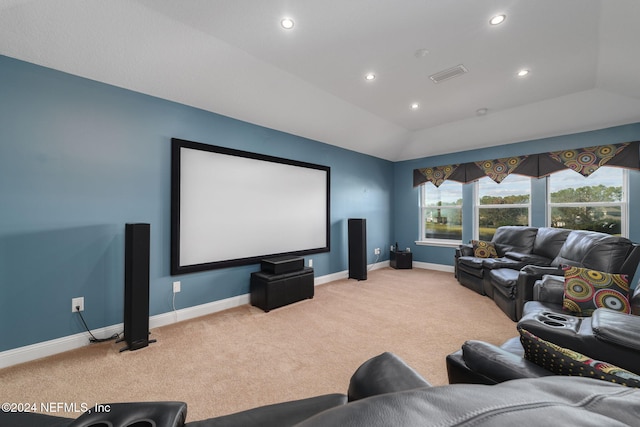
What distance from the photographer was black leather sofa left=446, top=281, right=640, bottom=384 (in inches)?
37.8

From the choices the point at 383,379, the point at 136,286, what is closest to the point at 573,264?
the point at 383,379

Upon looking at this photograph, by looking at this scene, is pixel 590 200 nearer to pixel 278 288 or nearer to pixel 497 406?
pixel 278 288

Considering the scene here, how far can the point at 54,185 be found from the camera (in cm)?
226

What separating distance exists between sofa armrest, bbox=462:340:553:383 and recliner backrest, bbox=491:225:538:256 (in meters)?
3.88

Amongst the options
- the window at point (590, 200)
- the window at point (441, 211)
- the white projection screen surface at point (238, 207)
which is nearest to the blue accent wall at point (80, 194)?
the white projection screen surface at point (238, 207)

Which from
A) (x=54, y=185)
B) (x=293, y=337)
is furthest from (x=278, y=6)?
(x=293, y=337)

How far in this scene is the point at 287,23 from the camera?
220 centimetres

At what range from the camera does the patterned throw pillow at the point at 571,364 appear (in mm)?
724

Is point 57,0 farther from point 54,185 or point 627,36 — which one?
point 627,36

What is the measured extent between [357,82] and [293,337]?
314 cm

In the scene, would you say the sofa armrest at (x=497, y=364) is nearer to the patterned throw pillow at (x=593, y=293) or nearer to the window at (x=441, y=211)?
the patterned throw pillow at (x=593, y=293)

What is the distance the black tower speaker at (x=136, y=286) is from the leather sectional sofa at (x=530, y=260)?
3865mm

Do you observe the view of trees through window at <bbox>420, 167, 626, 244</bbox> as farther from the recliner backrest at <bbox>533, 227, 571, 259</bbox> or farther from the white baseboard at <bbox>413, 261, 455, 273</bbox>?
the recliner backrest at <bbox>533, 227, 571, 259</bbox>

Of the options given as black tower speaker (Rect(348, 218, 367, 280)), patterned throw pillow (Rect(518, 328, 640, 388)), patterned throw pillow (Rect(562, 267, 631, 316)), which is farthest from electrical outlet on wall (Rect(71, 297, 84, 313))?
patterned throw pillow (Rect(562, 267, 631, 316))
